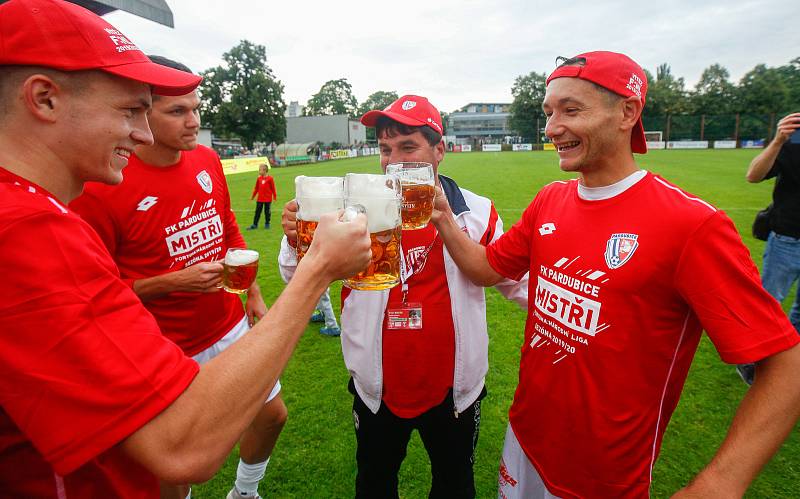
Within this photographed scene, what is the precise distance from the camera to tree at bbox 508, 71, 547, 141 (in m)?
73.8

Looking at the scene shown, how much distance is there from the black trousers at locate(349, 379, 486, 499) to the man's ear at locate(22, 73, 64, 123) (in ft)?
6.85

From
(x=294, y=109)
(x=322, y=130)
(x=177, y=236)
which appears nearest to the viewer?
(x=177, y=236)

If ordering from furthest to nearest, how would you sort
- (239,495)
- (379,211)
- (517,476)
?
(239,495)
(517,476)
(379,211)

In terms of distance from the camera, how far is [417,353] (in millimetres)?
2459

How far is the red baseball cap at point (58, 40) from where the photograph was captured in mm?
1203

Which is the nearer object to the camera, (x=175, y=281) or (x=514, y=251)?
(x=514, y=251)

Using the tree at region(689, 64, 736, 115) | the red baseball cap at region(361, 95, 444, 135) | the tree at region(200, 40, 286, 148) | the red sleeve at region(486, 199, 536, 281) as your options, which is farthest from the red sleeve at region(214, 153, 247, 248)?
the tree at region(689, 64, 736, 115)

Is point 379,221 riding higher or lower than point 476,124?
lower

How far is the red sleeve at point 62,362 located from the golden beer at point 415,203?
120 centimetres

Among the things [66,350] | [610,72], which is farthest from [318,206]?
[610,72]

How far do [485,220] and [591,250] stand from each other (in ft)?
2.89

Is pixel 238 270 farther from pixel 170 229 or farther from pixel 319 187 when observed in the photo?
pixel 319 187

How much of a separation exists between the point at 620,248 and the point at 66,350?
6.57 ft

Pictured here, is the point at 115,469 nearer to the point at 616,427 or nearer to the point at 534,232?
the point at 616,427
